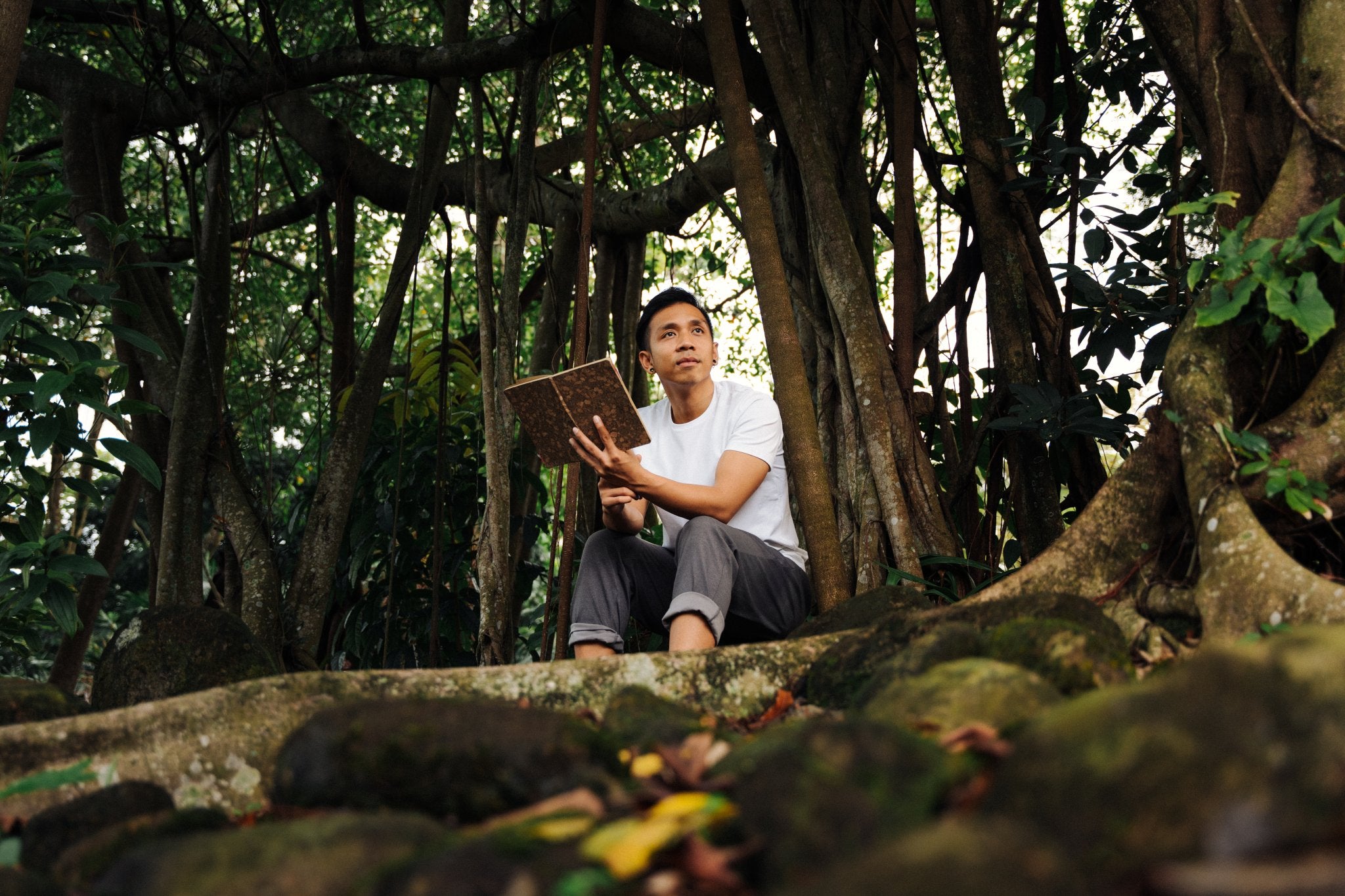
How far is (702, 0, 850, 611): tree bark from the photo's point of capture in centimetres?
323

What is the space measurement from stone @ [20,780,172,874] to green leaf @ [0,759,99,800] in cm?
3

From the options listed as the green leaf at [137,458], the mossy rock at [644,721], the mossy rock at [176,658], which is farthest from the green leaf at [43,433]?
the mossy rock at [644,721]

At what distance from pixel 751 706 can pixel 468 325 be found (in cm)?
688

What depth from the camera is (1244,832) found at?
845mm

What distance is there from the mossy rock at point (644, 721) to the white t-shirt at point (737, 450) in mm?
1520

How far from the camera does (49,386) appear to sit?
8.52ft

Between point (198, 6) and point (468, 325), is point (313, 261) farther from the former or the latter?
point (198, 6)

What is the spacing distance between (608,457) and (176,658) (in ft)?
3.82

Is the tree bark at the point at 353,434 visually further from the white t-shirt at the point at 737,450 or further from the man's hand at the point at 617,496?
the man's hand at the point at 617,496

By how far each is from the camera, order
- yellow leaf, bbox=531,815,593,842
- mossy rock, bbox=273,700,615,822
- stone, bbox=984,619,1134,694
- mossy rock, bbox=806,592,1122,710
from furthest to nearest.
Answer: mossy rock, bbox=806,592,1122,710, stone, bbox=984,619,1134,694, mossy rock, bbox=273,700,615,822, yellow leaf, bbox=531,815,593,842

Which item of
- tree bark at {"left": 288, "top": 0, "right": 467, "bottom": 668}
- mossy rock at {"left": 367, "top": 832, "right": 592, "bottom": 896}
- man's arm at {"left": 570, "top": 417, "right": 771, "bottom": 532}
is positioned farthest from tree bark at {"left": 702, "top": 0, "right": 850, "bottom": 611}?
mossy rock at {"left": 367, "top": 832, "right": 592, "bottom": 896}

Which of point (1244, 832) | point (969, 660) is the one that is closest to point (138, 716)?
point (969, 660)

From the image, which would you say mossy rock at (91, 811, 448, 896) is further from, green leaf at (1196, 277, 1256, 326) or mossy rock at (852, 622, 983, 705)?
green leaf at (1196, 277, 1256, 326)

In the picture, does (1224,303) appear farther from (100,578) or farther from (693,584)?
(100,578)
